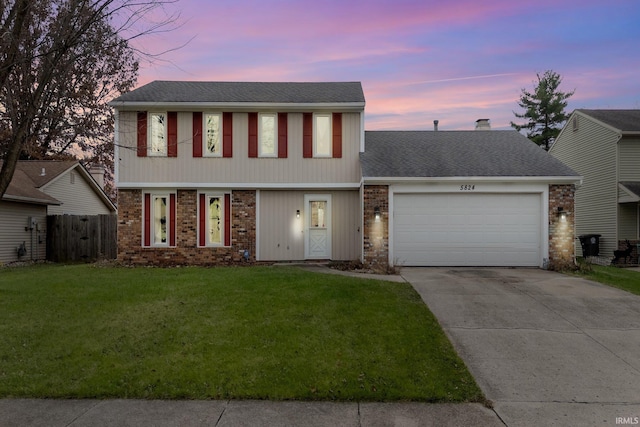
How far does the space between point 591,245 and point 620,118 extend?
5.98m

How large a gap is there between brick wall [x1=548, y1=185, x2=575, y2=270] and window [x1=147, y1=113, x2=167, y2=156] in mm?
12231

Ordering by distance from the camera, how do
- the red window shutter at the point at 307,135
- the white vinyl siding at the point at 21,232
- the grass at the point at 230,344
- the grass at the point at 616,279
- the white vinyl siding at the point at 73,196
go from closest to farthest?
1. the grass at the point at 230,344
2. the grass at the point at 616,279
3. the red window shutter at the point at 307,135
4. the white vinyl siding at the point at 21,232
5. the white vinyl siding at the point at 73,196

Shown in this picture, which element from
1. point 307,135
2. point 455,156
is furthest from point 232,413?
point 455,156

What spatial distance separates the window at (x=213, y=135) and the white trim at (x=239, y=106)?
338 millimetres

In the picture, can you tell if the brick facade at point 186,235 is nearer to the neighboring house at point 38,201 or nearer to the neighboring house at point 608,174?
the neighboring house at point 38,201

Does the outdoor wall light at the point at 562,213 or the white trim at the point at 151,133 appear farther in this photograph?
the white trim at the point at 151,133

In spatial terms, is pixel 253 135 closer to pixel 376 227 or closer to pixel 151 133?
pixel 151 133

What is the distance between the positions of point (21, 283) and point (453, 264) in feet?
37.7

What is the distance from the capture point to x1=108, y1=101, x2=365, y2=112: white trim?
13.4 meters

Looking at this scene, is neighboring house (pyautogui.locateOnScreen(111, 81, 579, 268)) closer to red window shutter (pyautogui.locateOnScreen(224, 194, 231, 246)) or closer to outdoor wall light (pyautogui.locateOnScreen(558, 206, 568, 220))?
red window shutter (pyautogui.locateOnScreen(224, 194, 231, 246))

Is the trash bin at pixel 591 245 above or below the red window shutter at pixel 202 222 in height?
below

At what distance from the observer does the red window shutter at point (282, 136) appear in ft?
45.4

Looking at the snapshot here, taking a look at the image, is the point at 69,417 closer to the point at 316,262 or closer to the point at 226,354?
the point at 226,354

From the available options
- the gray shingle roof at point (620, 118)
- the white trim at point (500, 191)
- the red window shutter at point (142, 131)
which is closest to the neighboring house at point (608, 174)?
the gray shingle roof at point (620, 118)
